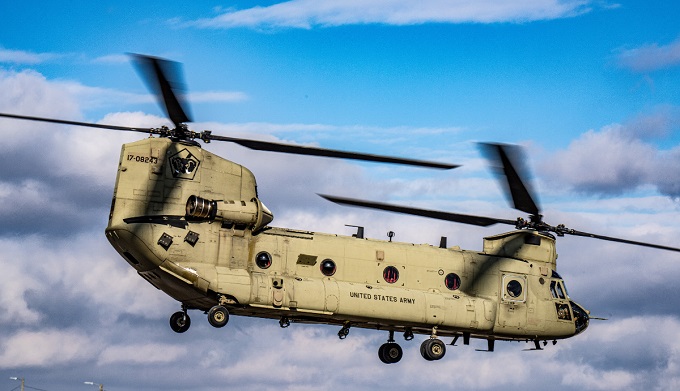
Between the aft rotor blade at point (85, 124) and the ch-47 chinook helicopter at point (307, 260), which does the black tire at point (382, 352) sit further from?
the aft rotor blade at point (85, 124)

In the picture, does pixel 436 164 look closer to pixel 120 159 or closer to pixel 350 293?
pixel 350 293

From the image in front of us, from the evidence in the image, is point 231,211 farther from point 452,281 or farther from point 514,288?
point 514,288

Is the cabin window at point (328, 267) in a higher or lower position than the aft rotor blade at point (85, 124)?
lower

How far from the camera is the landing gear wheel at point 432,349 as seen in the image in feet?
149

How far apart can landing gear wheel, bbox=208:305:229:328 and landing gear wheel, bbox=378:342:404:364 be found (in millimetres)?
9432

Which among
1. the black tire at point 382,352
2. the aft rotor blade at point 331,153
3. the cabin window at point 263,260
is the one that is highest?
the aft rotor blade at point 331,153

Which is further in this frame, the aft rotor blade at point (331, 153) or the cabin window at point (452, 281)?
the cabin window at point (452, 281)

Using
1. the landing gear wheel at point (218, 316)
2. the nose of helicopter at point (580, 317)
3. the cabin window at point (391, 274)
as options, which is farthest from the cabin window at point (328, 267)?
the nose of helicopter at point (580, 317)

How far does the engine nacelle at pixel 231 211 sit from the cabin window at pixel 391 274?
230 inches

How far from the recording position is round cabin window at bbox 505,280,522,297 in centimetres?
4712

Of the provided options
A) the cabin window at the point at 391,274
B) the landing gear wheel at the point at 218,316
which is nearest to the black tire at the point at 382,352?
the cabin window at the point at 391,274

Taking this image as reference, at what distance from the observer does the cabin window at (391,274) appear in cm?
4462

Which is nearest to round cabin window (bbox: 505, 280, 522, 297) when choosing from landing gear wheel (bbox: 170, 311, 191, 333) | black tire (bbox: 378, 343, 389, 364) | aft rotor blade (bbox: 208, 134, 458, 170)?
black tire (bbox: 378, 343, 389, 364)

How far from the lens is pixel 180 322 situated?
4238 cm
